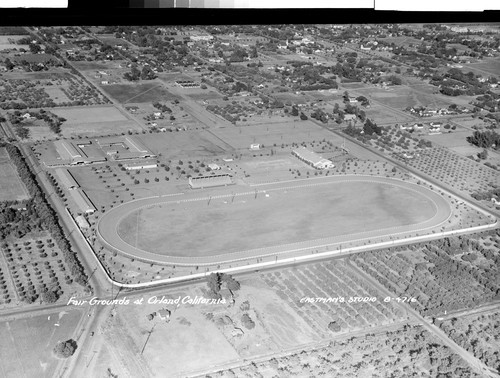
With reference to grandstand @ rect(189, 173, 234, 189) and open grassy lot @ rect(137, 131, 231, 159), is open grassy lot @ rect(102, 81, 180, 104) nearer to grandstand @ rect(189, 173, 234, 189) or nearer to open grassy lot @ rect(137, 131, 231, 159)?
open grassy lot @ rect(137, 131, 231, 159)

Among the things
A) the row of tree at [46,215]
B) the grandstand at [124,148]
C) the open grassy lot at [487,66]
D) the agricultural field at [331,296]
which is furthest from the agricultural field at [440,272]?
the open grassy lot at [487,66]

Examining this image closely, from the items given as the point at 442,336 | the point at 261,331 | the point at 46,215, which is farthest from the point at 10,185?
the point at 442,336

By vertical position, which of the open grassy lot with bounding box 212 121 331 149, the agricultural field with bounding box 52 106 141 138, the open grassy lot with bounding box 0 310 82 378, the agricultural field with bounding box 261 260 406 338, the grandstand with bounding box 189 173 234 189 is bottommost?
the open grassy lot with bounding box 0 310 82 378

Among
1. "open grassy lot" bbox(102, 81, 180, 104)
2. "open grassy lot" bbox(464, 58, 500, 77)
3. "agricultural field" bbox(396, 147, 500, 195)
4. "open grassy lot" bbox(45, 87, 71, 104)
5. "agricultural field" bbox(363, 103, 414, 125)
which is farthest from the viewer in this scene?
"open grassy lot" bbox(464, 58, 500, 77)

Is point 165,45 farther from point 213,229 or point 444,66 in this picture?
point 213,229

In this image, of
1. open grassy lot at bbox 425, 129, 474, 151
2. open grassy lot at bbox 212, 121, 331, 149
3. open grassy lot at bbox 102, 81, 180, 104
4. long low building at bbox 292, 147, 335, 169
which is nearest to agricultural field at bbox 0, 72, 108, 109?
open grassy lot at bbox 102, 81, 180, 104

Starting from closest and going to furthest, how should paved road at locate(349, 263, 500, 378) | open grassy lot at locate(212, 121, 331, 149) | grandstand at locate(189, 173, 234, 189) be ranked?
paved road at locate(349, 263, 500, 378) → grandstand at locate(189, 173, 234, 189) → open grassy lot at locate(212, 121, 331, 149)

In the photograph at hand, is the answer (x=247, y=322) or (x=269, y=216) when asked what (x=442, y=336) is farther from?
(x=269, y=216)
